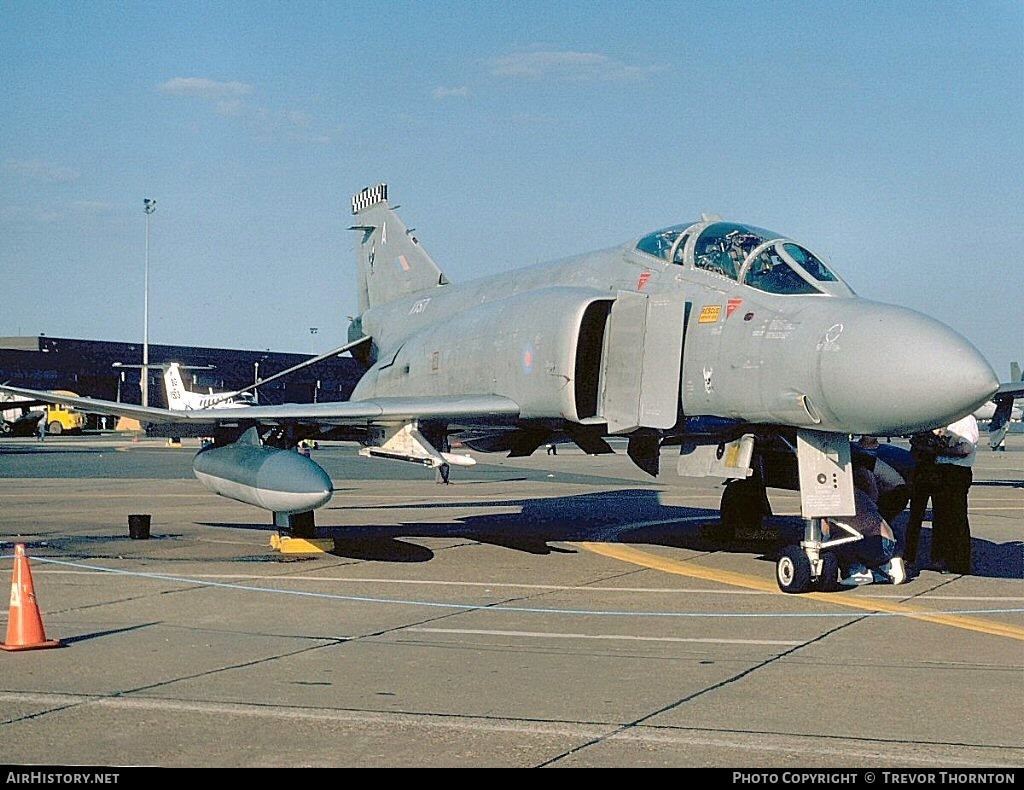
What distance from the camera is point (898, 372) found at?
876cm

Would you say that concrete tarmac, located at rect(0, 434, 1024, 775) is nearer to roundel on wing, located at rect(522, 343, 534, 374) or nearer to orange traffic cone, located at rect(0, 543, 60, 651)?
orange traffic cone, located at rect(0, 543, 60, 651)

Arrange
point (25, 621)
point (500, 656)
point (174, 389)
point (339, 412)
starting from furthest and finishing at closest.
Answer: point (174, 389) → point (339, 412) → point (25, 621) → point (500, 656)

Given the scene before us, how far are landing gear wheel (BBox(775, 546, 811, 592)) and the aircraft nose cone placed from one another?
1.28 m

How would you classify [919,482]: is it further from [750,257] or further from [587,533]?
[587,533]

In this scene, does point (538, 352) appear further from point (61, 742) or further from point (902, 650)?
point (61, 742)

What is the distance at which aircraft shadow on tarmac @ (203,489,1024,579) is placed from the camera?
13156 millimetres

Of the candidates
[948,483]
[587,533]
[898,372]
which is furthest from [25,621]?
[587,533]

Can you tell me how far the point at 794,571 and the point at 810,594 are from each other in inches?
10.2

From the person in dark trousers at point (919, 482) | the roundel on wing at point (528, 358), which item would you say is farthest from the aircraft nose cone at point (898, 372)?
the roundel on wing at point (528, 358)

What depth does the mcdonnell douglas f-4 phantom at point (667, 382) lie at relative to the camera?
9.06m

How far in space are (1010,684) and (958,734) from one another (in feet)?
4.29

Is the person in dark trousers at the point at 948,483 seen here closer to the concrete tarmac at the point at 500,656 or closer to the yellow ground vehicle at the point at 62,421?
the concrete tarmac at the point at 500,656

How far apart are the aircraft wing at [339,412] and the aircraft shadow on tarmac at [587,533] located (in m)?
1.55

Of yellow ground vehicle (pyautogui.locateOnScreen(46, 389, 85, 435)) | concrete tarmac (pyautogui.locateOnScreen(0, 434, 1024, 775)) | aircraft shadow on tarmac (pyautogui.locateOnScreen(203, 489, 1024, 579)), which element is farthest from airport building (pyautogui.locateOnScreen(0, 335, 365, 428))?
concrete tarmac (pyautogui.locateOnScreen(0, 434, 1024, 775))
